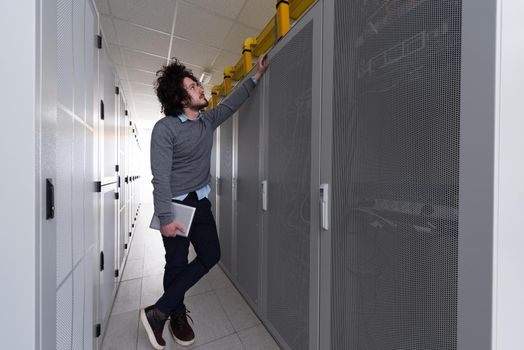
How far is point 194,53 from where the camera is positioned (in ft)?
10.9

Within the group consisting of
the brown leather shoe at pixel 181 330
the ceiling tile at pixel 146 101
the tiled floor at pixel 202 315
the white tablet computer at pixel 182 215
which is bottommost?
the tiled floor at pixel 202 315

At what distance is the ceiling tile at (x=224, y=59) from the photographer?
3371 millimetres

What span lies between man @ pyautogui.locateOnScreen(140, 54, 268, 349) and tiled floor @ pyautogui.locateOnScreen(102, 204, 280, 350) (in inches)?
6.2

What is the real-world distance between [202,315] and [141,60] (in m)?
3.71

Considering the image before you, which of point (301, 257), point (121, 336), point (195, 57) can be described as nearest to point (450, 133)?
point (301, 257)

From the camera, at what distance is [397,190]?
679 mm

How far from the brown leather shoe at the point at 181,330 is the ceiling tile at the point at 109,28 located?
10.6ft

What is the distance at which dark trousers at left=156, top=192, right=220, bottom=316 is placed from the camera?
4.75ft

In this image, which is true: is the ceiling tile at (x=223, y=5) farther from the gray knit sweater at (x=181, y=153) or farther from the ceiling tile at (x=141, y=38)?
the gray knit sweater at (x=181, y=153)

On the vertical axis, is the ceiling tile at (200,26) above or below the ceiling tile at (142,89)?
above

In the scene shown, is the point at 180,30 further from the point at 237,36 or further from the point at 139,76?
the point at 139,76

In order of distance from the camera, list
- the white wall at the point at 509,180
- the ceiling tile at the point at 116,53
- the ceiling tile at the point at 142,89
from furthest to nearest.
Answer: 1. the ceiling tile at the point at 142,89
2. the ceiling tile at the point at 116,53
3. the white wall at the point at 509,180

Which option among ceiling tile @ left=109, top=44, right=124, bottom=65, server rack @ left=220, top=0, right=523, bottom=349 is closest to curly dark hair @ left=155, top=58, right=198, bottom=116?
server rack @ left=220, top=0, right=523, bottom=349

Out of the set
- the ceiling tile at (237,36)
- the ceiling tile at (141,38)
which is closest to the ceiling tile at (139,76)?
the ceiling tile at (141,38)
